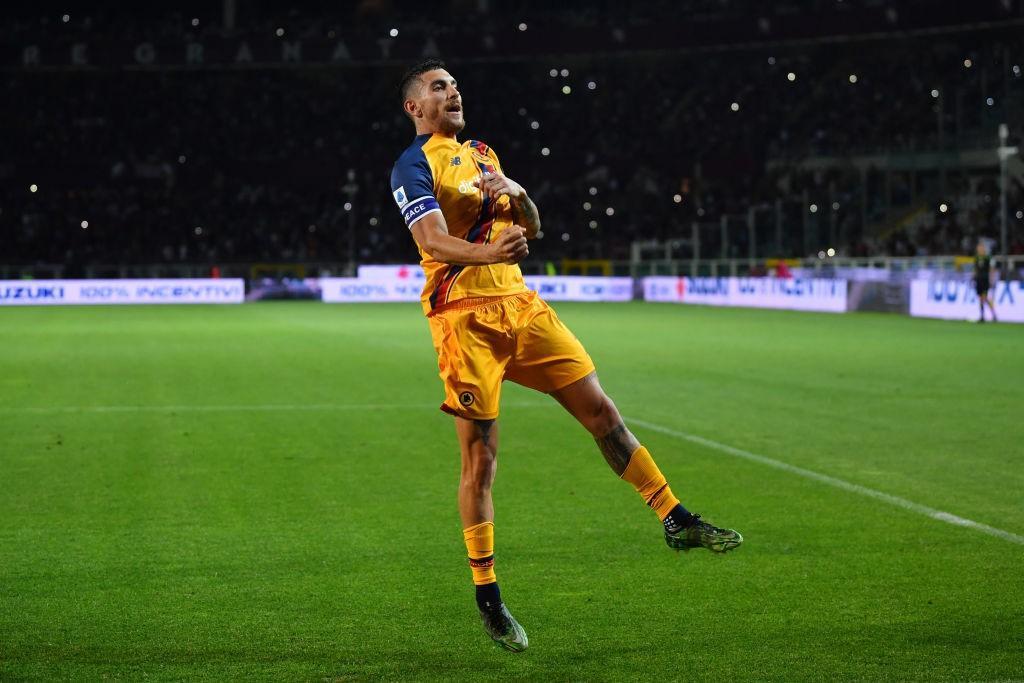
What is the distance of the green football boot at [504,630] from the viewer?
17.3ft

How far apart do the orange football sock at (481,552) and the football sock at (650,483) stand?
73cm

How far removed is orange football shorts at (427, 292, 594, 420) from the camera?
5.62 metres

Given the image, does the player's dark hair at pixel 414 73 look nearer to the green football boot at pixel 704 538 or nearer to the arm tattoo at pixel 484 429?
the arm tattoo at pixel 484 429

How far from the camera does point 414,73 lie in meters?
5.84

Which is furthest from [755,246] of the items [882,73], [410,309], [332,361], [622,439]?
[622,439]

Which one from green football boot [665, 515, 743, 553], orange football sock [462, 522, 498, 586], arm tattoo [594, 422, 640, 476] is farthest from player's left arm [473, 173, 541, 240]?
green football boot [665, 515, 743, 553]

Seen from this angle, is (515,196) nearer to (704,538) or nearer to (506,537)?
(704,538)

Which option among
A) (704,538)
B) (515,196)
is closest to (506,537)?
(704,538)

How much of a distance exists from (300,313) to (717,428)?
28.0m

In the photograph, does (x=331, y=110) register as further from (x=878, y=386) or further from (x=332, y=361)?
(x=878, y=386)

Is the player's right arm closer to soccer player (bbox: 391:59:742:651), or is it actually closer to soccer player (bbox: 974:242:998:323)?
soccer player (bbox: 391:59:742:651)

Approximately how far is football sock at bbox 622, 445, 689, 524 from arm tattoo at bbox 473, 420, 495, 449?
0.71m

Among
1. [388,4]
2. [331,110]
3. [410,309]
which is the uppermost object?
[388,4]

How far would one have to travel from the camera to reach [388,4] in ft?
228
